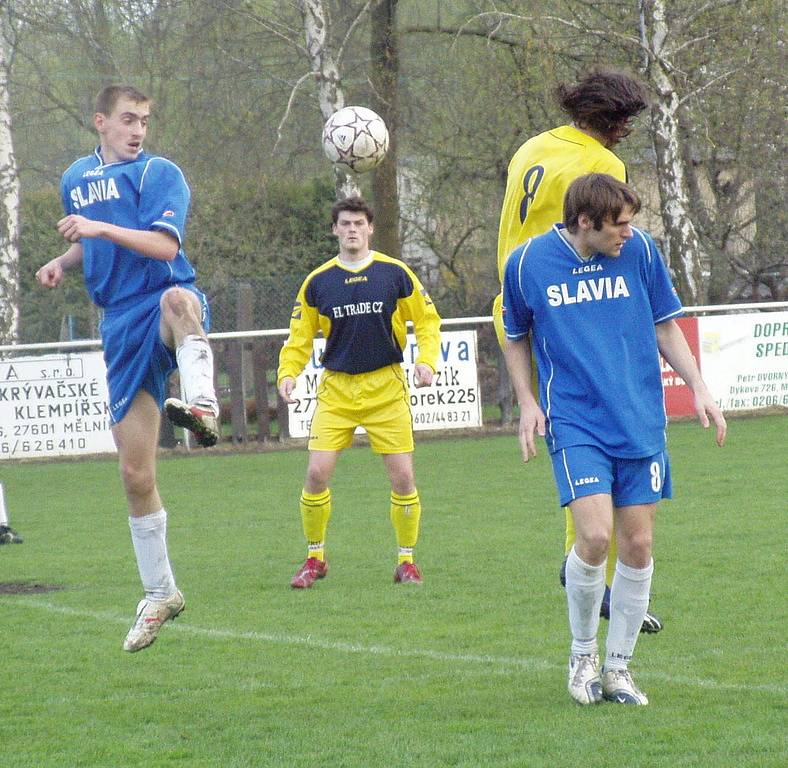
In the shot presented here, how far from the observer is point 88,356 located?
16062 millimetres

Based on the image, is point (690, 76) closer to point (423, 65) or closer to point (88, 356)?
point (423, 65)

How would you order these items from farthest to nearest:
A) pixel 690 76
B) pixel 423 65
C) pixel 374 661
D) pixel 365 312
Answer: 1. pixel 423 65
2. pixel 690 76
3. pixel 365 312
4. pixel 374 661

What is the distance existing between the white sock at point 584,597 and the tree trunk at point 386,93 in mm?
15760

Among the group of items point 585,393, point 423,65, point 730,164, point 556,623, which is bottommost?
point 556,623

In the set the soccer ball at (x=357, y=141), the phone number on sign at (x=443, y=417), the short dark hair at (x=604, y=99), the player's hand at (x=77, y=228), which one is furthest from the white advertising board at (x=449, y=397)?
the player's hand at (x=77, y=228)

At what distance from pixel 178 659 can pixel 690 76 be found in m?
15.8

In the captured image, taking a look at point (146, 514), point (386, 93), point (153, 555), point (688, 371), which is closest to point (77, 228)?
point (146, 514)

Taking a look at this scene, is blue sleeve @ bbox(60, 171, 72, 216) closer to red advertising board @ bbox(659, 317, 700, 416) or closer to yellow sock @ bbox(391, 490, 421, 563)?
yellow sock @ bbox(391, 490, 421, 563)

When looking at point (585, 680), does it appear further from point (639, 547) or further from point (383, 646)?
point (383, 646)

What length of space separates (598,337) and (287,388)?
3.65m

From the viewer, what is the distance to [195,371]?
5320 mm

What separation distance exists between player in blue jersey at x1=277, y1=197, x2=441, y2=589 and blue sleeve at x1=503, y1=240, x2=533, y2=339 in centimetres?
323

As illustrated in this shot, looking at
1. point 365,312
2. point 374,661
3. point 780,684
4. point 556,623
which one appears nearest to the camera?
point 780,684

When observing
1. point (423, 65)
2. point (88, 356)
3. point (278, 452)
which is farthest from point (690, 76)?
point (88, 356)
